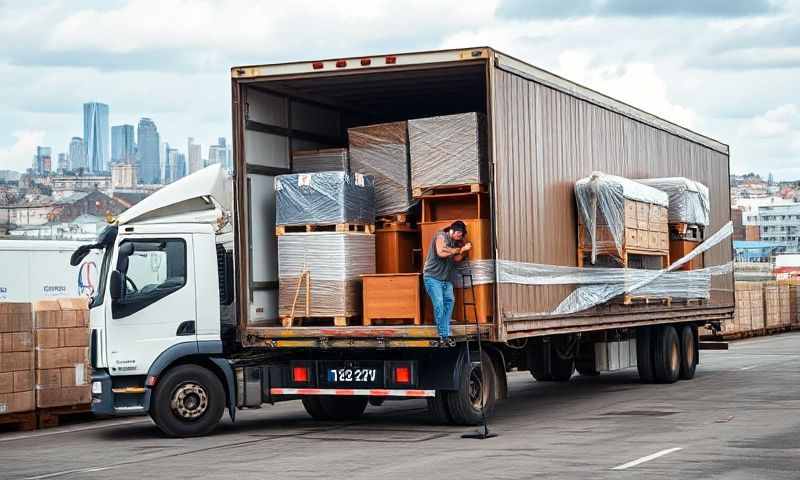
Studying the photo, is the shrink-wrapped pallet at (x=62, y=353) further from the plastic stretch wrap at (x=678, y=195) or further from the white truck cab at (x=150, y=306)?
the plastic stretch wrap at (x=678, y=195)

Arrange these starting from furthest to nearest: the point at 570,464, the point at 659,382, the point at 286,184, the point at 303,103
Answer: the point at 659,382 → the point at 303,103 → the point at 286,184 → the point at 570,464

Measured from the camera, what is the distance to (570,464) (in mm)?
10633

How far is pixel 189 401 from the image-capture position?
14.1 metres

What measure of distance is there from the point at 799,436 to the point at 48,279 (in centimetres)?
1407

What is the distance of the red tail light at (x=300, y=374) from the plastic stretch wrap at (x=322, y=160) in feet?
8.21

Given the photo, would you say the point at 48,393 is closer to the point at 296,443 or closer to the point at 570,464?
the point at 296,443

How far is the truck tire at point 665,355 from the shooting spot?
2038 centimetres

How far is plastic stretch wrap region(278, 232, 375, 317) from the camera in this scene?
45.6ft

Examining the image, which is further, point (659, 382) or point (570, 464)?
point (659, 382)

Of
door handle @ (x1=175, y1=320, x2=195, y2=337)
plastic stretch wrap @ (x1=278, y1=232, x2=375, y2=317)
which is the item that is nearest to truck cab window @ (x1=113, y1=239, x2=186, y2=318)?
door handle @ (x1=175, y1=320, x2=195, y2=337)

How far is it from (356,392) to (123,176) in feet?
389

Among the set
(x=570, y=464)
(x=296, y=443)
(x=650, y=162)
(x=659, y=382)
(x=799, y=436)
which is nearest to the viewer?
(x=570, y=464)

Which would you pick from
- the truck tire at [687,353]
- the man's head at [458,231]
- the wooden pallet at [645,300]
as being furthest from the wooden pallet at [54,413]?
the truck tire at [687,353]

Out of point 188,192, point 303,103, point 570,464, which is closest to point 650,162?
point 303,103
